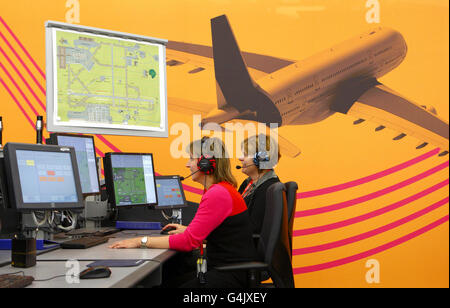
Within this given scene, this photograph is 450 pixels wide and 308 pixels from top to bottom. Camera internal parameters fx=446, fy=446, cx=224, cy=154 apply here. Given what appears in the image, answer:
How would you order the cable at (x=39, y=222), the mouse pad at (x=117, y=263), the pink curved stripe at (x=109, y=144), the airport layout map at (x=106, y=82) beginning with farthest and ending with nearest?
1. the pink curved stripe at (x=109, y=144)
2. the airport layout map at (x=106, y=82)
3. the cable at (x=39, y=222)
4. the mouse pad at (x=117, y=263)

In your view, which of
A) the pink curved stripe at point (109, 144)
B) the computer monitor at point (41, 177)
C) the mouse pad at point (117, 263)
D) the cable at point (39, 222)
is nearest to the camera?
the mouse pad at point (117, 263)

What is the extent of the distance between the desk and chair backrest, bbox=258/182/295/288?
0.43 meters

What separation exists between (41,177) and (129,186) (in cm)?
100

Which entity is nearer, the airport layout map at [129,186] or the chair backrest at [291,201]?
the chair backrest at [291,201]

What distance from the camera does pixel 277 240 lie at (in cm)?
201

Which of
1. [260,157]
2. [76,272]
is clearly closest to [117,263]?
[76,272]

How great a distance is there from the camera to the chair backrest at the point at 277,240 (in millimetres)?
1998

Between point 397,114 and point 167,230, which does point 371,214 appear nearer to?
point 397,114

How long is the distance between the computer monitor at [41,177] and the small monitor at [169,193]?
3.72ft

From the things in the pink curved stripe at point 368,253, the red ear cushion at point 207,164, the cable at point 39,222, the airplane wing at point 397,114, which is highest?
the airplane wing at point 397,114

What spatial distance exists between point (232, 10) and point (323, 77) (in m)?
1.04

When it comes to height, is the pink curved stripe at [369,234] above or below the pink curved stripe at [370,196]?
below

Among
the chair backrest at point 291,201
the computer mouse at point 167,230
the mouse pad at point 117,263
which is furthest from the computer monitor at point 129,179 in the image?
the mouse pad at point 117,263

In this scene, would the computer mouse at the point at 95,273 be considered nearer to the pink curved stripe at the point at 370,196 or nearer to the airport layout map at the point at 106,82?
the airport layout map at the point at 106,82
